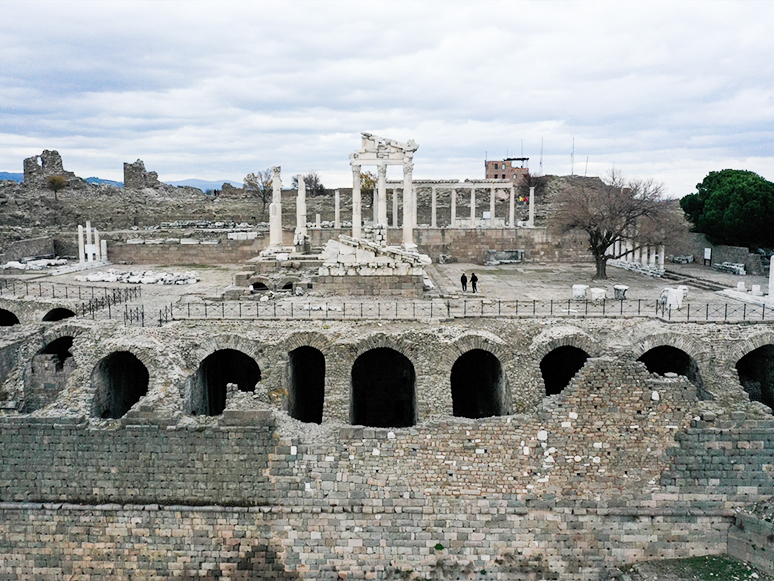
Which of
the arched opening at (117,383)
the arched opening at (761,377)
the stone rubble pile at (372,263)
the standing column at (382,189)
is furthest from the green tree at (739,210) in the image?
the arched opening at (117,383)

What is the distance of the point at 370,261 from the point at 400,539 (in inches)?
459

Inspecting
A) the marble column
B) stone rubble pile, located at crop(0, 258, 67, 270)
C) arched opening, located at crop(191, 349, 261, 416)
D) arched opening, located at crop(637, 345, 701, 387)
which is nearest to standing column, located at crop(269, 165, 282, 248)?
the marble column

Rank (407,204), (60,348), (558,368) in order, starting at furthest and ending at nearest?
1. (407,204)
2. (558,368)
3. (60,348)

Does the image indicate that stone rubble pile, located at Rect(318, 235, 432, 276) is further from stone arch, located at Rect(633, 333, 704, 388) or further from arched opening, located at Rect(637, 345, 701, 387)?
stone arch, located at Rect(633, 333, 704, 388)

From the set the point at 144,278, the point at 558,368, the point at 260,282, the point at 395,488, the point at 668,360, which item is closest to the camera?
the point at 395,488

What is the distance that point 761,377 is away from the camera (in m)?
18.0

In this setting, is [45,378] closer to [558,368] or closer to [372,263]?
[372,263]

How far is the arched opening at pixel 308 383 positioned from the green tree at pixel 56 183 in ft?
136

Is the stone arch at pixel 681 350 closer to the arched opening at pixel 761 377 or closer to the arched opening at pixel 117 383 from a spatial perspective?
the arched opening at pixel 761 377

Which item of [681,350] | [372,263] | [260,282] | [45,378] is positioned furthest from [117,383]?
[681,350]

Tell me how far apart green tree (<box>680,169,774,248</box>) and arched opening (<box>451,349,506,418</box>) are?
53.5 feet

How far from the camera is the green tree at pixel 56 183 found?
53125 millimetres

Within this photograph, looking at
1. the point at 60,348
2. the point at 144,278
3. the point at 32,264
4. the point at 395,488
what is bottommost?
the point at 395,488

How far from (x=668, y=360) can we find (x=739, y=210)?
1395 centimetres
